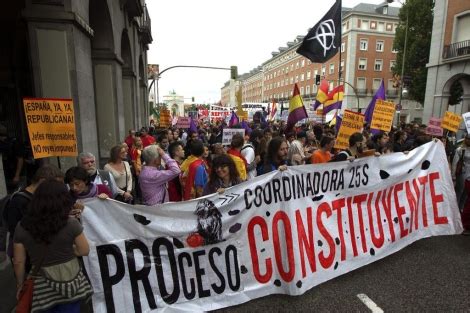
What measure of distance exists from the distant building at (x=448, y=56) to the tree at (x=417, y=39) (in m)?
11.7

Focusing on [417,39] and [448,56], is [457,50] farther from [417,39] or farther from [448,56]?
[417,39]

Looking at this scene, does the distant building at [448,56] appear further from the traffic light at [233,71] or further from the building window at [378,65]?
the building window at [378,65]

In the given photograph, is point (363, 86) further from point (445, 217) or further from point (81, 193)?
point (81, 193)

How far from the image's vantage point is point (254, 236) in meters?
3.21

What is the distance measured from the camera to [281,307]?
10.1ft

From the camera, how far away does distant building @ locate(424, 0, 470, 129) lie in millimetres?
20516

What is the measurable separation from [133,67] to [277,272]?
12061mm

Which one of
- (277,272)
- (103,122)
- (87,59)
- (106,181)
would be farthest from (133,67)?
(277,272)

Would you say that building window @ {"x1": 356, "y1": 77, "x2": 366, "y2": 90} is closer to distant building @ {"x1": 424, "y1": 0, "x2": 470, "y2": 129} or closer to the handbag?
distant building @ {"x1": 424, "y1": 0, "x2": 470, "y2": 129}

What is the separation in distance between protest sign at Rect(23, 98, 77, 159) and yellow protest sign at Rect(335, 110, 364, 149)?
4478 mm

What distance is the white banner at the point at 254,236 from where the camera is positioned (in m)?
2.73

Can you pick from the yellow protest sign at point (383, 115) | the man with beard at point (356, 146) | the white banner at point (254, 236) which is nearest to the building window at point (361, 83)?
the yellow protest sign at point (383, 115)

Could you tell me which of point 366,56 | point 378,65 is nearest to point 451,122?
point 366,56

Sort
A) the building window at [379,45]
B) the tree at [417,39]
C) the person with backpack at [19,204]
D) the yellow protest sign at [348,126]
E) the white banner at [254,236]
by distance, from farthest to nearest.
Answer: the building window at [379,45] < the tree at [417,39] < the yellow protest sign at [348,126] < the white banner at [254,236] < the person with backpack at [19,204]
